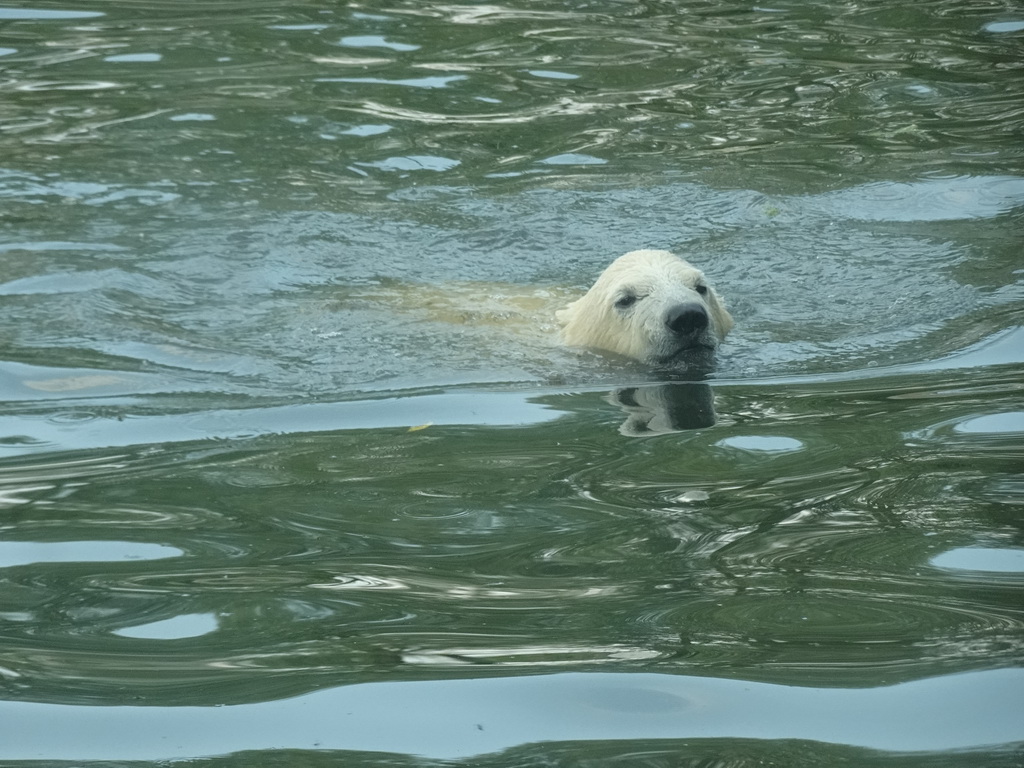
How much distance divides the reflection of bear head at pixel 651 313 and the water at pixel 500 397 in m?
0.17

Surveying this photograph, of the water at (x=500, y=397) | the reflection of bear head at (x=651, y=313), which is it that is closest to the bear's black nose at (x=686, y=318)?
the reflection of bear head at (x=651, y=313)

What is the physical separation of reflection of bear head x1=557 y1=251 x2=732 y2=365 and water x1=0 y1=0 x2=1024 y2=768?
0.17 meters

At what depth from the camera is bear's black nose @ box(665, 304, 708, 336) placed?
6.12 metres

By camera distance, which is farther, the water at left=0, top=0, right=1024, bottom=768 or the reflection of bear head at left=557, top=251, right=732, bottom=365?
the reflection of bear head at left=557, top=251, right=732, bottom=365

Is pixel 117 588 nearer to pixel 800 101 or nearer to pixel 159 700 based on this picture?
pixel 159 700

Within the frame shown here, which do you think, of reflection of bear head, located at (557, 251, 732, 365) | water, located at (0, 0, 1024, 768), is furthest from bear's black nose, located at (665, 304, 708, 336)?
water, located at (0, 0, 1024, 768)

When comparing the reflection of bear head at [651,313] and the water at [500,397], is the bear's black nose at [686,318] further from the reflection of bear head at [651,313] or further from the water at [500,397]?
the water at [500,397]

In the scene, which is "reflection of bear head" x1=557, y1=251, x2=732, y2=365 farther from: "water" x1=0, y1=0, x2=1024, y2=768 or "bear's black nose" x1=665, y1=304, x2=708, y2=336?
A: "water" x1=0, y1=0, x2=1024, y2=768

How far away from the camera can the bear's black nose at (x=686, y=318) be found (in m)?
6.12

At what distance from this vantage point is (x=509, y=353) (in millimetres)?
A: 6332

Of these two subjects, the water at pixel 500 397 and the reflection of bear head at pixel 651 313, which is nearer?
the water at pixel 500 397

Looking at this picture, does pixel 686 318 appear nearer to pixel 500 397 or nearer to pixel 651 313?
pixel 651 313

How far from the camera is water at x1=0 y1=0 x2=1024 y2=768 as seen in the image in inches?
112

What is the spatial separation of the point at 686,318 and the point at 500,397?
1.24m
